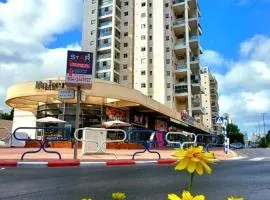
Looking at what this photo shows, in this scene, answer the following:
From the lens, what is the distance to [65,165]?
479 inches

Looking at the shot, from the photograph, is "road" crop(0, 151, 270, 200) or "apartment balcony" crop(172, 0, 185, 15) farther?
"apartment balcony" crop(172, 0, 185, 15)

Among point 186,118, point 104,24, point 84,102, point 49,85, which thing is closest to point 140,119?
point 84,102

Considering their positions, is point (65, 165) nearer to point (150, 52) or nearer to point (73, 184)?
point (73, 184)

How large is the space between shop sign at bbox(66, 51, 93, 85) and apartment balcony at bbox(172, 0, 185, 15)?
174ft

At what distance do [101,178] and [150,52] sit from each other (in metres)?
56.7

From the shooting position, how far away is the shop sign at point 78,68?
46.3 feet

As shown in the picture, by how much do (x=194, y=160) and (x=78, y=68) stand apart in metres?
13.2

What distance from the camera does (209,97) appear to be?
10162 centimetres

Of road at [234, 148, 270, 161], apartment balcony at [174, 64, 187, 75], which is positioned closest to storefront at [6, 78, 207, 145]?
road at [234, 148, 270, 161]

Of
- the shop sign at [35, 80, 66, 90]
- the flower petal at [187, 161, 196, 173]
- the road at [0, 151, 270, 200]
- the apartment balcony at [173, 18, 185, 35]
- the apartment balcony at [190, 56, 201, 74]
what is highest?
the apartment balcony at [173, 18, 185, 35]

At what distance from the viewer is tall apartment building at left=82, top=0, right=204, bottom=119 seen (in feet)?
200

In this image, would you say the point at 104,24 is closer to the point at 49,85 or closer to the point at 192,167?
the point at 49,85

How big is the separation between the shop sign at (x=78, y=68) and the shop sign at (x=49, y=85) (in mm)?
15773

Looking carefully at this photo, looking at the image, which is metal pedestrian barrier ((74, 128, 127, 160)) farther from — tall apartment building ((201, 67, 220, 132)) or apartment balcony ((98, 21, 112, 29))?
tall apartment building ((201, 67, 220, 132))
